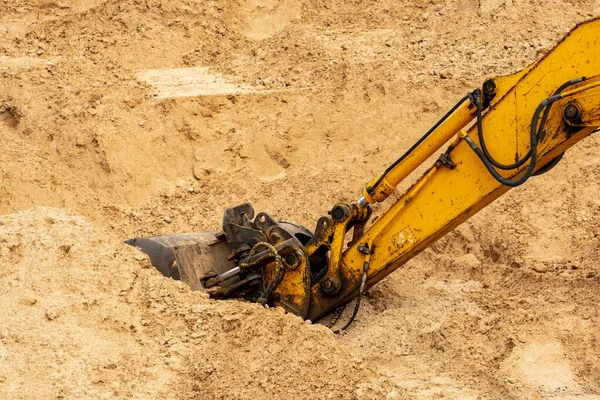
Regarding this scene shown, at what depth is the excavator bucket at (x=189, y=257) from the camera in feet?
24.1

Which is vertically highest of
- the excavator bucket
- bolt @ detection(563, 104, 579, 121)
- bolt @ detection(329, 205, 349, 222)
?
bolt @ detection(563, 104, 579, 121)

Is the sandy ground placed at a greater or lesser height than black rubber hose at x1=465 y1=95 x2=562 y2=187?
lesser

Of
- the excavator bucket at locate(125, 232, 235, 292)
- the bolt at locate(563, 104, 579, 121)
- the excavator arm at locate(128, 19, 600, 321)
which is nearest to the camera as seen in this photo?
the bolt at locate(563, 104, 579, 121)

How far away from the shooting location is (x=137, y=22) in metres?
11.8

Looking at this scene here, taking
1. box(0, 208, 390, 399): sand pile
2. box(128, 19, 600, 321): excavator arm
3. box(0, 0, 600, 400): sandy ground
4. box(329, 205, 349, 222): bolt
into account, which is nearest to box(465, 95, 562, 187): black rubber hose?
box(128, 19, 600, 321): excavator arm

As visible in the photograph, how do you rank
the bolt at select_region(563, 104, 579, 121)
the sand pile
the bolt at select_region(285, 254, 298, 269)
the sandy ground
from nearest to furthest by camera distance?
the sand pile → the sandy ground → the bolt at select_region(563, 104, 579, 121) → the bolt at select_region(285, 254, 298, 269)

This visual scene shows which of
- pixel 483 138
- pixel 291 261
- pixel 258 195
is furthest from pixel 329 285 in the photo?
pixel 258 195

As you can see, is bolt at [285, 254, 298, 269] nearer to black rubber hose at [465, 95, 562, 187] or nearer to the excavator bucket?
the excavator bucket

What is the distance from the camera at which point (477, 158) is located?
6422 millimetres

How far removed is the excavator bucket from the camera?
7352 mm

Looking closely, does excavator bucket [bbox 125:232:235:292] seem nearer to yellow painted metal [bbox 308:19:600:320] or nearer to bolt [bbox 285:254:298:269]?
bolt [bbox 285:254:298:269]

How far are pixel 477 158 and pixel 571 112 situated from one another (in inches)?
29.0

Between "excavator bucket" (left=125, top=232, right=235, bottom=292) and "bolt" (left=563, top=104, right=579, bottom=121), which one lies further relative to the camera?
"excavator bucket" (left=125, top=232, right=235, bottom=292)

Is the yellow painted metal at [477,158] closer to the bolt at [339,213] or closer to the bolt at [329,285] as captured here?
the bolt at [329,285]
